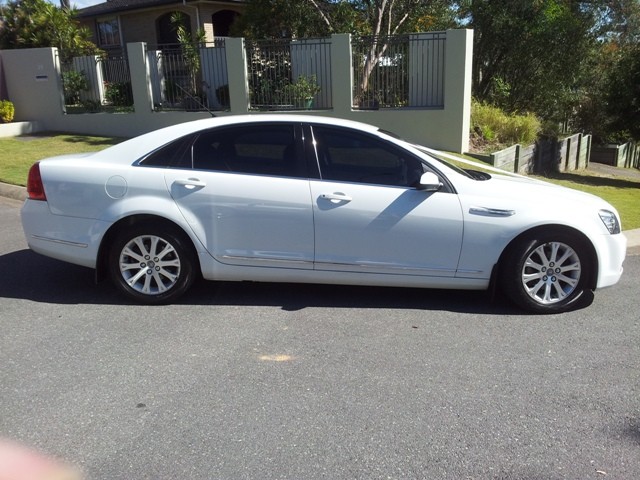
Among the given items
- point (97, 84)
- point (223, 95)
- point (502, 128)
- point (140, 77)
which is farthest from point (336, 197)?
point (97, 84)

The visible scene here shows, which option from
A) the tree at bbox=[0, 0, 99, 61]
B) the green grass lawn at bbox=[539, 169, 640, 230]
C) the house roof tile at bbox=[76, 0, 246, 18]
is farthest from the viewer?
the house roof tile at bbox=[76, 0, 246, 18]

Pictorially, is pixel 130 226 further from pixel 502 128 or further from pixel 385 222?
pixel 502 128

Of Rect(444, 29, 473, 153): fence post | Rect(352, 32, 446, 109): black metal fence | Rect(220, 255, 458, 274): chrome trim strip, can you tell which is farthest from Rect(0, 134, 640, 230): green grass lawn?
Rect(220, 255, 458, 274): chrome trim strip

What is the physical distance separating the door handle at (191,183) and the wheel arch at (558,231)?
98.3 inches

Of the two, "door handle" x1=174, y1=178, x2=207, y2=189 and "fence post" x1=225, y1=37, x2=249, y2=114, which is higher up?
"fence post" x1=225, y1=37, x2=249, y2=114

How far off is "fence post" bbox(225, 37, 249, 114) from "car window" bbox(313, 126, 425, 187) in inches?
382

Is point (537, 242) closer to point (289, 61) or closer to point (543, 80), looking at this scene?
point (289, 61)

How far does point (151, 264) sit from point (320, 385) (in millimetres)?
1988

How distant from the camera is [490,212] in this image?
475 centimetres

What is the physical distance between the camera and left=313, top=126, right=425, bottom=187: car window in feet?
16.0

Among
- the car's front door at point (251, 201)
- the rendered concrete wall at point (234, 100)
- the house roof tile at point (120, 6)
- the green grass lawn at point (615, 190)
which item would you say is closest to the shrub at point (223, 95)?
the rendered concrete wall at point (234, 100)

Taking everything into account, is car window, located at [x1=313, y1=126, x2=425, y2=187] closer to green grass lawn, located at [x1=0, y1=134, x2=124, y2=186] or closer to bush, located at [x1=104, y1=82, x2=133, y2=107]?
green grass lawn, located at [x1=0, y1=134, x2=124, y2=186]

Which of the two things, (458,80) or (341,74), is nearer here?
(458,80)

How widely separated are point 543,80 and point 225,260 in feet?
53.8
